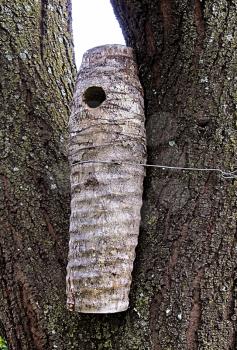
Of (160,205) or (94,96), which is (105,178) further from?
(94,96)

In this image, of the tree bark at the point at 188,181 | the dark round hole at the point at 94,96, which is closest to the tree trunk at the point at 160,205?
the tree bark at the point at 188,181

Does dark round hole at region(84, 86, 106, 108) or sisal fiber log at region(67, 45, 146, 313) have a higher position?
dark round hole at region(84, 86, 106, 108)

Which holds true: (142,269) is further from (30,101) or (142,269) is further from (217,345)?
(30,101)

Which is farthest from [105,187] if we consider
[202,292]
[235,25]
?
[235,25]

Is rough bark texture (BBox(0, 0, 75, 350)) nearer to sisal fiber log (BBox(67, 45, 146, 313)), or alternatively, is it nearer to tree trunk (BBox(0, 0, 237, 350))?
tree trunk (BBox(0, 0, 237, 350))

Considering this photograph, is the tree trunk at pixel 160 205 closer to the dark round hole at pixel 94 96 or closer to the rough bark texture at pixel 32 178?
the rough bark texture at pixel 32 178

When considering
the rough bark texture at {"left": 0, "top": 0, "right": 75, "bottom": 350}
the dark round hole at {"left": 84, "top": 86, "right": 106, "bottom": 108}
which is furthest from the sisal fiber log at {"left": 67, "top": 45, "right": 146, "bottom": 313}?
the rough bark texture at {"left": 0, "top": 0, "right": 75, "bottom": 350}

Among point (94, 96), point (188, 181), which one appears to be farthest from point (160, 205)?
point (94, 96)
